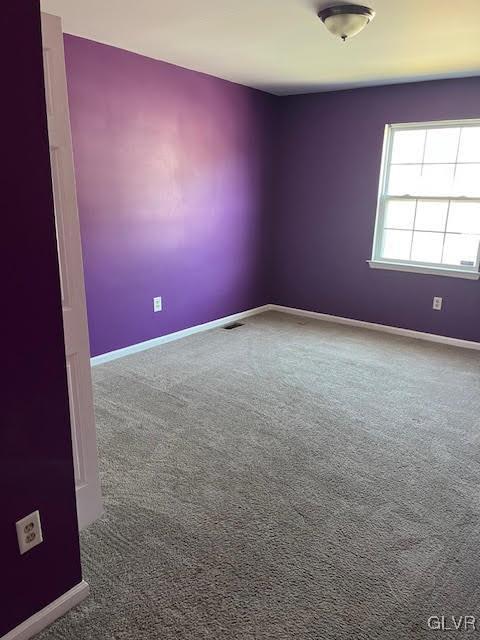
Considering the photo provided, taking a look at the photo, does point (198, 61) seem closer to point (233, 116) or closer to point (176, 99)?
point (176, 99)

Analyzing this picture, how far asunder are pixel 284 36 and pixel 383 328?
2866 mm

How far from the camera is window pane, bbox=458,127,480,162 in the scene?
13.2 feet

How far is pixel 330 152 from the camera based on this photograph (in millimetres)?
4742

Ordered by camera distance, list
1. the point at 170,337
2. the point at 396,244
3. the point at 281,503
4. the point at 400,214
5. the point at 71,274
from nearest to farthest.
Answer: the point at 71,274 → the point at 281,503 → the point at 170,337 → the point at 400,214 → the point at 396,244

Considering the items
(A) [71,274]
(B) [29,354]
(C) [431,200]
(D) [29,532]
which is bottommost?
(D) [29,532]

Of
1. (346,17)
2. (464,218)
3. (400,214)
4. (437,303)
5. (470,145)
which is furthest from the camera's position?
(400,214)

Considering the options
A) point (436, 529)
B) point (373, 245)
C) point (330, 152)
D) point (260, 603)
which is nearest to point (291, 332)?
point (373, 245)

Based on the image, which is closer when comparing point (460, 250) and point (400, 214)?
point (460, 250)

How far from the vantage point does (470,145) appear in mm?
4059

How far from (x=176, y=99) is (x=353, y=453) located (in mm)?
3116

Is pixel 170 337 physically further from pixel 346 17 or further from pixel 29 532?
pixel 29 532

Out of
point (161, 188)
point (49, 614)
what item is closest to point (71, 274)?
point (49, 614)

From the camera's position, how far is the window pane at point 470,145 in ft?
13.2

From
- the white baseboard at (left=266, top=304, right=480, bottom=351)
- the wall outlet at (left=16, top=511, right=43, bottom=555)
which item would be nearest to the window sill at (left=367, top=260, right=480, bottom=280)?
the white baseboard at (left=266, top=304, right=480, bottom=351)
